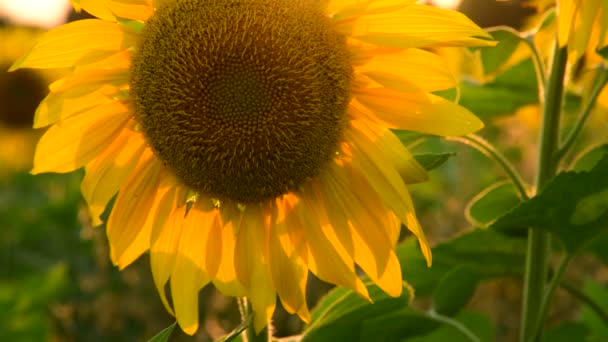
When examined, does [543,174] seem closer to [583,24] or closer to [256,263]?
[583,24]

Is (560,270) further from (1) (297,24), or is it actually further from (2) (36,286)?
(2) (36,286)

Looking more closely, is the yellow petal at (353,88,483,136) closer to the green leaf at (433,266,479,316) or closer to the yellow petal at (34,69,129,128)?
the yellow petal at (34,69,129,128)

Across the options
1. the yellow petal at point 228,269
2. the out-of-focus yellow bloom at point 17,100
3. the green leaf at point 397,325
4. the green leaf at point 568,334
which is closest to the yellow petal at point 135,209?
the yellow petal at point 228,269

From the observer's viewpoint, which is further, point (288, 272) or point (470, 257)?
point (470, 257)

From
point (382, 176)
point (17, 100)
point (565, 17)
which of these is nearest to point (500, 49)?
point (565, 17)

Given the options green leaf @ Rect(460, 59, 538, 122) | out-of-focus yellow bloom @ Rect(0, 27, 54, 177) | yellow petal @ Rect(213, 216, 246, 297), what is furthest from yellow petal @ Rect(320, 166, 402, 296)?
out-of-focus yellow bloom @ Rect(0, 27, 54, 177)

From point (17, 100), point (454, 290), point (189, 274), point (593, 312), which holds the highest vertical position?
point (189, 274)

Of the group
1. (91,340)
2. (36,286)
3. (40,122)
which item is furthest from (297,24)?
(91,340)

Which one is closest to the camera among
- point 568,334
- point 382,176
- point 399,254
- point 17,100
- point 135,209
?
point 382,176
